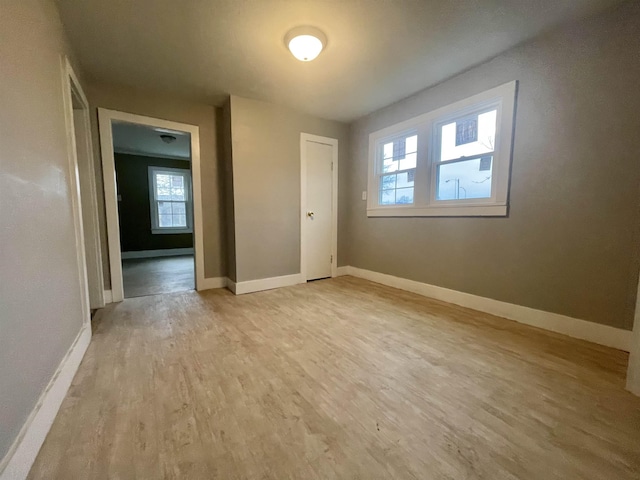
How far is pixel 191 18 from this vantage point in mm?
1871

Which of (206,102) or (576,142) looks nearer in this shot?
(576,142)

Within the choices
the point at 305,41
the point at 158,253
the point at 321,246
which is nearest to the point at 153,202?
the point at 158,253

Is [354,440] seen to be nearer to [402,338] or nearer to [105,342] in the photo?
[402,338]

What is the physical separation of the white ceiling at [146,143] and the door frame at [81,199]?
5.76ft

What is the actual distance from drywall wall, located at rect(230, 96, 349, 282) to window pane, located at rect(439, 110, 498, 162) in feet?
5.94

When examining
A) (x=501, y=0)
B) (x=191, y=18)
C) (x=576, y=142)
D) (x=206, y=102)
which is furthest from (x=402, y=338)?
(x=206, y=102)

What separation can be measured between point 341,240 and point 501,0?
3.12 m

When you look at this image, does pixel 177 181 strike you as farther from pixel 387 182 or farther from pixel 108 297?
pixel 387 182

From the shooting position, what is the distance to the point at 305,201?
3732 mm

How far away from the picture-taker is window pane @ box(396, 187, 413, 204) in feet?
10.7

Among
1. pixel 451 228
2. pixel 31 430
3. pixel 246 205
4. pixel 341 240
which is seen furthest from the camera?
pixel 341 240

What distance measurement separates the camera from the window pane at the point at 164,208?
263 inches

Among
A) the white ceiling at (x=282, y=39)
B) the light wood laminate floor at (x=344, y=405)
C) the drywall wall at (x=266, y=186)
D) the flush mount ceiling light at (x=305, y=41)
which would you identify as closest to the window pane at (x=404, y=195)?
the white ceiling at (x=282, y=39)

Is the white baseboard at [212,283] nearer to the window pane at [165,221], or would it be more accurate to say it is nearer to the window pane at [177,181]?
the window pane at [165,221]
